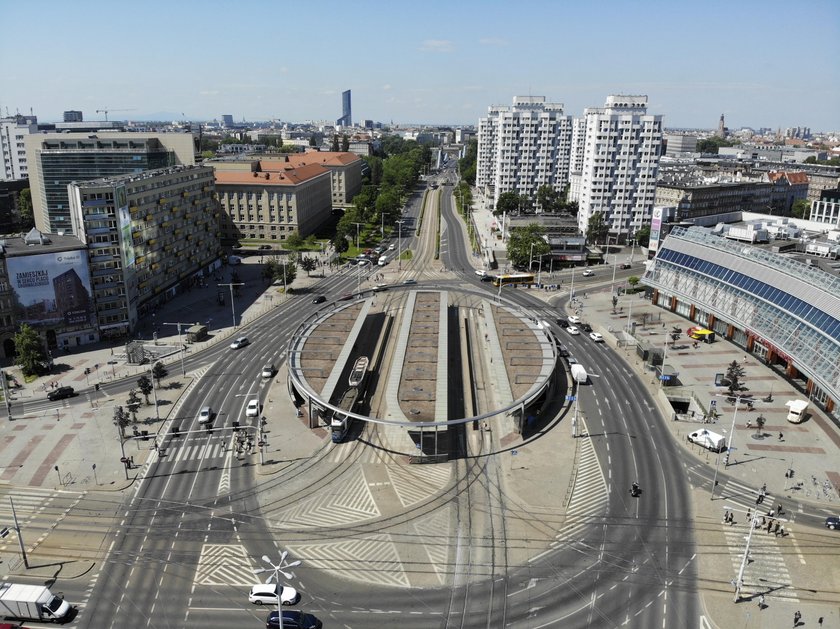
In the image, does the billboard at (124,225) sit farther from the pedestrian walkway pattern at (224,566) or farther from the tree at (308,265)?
the pedestrian walkway pattern at (224,566)

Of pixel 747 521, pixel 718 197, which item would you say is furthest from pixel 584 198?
pixel 747 521

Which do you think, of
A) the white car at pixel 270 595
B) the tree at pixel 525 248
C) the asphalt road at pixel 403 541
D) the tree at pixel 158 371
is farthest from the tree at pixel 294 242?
the white car at pixel 270 595

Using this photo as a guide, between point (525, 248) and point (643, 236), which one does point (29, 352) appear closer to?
point (525, 248)

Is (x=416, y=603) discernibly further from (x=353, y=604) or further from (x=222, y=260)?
(x=222, y=260)

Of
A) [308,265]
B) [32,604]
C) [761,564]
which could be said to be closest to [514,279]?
[308,265]

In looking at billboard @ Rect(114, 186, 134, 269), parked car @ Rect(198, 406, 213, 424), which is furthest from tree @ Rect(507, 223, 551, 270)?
parked car @ Rect(198, 406, 213, 424)
